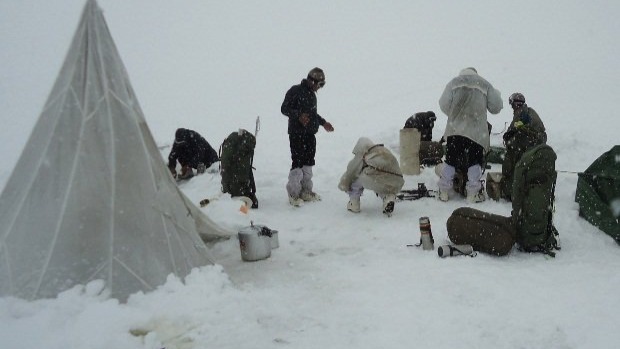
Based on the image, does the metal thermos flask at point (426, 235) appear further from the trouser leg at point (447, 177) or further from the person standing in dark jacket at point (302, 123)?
the person standing in dark jacket at point (302, 123)

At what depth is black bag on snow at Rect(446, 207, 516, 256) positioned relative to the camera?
5.26 meters

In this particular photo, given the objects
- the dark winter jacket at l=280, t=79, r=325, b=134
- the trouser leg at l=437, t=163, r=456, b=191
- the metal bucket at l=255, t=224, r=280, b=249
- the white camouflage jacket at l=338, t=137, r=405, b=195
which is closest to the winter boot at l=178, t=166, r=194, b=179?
the dark winter jacket at l=280, t=79, r=325, b=134

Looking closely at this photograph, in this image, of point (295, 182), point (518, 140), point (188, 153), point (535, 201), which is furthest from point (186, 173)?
point (535, 201)

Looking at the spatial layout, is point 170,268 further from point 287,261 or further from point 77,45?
point 77,45

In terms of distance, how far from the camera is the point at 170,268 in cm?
433

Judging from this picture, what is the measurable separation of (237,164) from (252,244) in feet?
9.64

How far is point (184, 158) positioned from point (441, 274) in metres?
7.61

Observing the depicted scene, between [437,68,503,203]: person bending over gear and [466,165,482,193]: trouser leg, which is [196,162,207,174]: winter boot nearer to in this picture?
[437,68,503,203]: person bending over gear

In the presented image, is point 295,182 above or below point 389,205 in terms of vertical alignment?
above

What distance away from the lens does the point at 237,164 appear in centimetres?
810

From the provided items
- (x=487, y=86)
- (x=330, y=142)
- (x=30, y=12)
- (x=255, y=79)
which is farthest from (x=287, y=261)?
(x=30, y=12)

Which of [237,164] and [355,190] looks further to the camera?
[237,164]

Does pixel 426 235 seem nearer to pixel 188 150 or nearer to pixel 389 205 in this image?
pixel 389 205

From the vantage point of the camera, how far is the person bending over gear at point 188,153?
1076 centimetres
